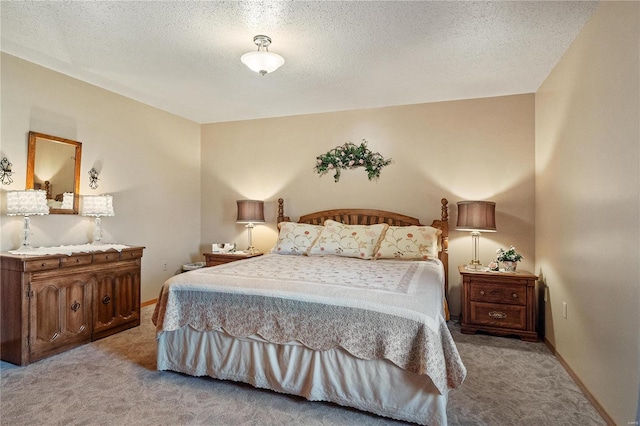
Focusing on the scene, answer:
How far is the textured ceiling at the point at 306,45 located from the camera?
232cm

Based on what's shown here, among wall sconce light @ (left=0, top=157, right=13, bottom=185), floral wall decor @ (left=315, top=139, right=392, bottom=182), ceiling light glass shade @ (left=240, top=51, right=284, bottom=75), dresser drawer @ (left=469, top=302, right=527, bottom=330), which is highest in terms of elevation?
ceiling light glass shade @ (left=240, top=51, right=284, bottom=75)

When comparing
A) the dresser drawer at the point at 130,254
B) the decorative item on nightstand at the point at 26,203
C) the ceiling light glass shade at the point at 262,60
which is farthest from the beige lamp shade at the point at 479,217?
the decorative item on nightstand at the point at 26,203

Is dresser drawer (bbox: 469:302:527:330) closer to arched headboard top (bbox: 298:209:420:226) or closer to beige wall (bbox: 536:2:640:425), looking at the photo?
beige wall (bbox: 536:2:640:425)

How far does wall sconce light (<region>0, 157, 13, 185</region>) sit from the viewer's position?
9.66 feet

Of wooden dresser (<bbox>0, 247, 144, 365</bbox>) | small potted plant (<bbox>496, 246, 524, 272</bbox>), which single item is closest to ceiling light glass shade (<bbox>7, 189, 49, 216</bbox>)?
wooden dresser (<bbox>0, 247, 144, 365</bbox>)

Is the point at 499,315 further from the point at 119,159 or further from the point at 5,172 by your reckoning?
the point at 5,172

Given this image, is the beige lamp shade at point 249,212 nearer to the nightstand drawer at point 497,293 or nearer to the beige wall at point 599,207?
the nightstand drawer at point 497,293

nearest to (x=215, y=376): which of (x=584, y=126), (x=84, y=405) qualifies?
(x=84, y=405)

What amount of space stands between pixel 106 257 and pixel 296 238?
6.28 ft

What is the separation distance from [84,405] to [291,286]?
1458 mm

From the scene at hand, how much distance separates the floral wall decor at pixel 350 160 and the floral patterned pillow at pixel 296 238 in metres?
0.85

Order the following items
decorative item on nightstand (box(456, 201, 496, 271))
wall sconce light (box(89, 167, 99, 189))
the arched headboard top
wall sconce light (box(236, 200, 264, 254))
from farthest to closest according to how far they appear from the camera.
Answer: wall sconce light (box(236, 200, 264, 254)), the arched headboard top, wall sconce light (box(89, 167, 99, 189)), decorative item on nightstand (box(456, 201, 496, 271))

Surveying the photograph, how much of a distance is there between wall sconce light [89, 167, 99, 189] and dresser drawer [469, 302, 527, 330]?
4126mm

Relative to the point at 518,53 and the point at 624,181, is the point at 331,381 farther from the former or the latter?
the point at 518,53
